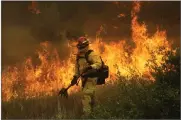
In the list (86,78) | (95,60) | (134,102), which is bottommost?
(134,102)

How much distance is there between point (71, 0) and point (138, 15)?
6.93ft

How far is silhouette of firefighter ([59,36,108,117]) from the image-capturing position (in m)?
10.6

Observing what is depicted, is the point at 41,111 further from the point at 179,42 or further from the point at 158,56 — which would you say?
the point at 179,42

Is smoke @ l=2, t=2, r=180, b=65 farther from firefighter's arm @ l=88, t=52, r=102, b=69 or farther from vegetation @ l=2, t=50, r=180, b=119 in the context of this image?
firefighter's arm @ l=88, t=52, r=102, b=69

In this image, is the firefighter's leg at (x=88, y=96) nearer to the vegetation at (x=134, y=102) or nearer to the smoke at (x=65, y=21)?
the vegetation at (x=134, y=102)

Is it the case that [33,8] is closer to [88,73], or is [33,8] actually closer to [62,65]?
[62,65]

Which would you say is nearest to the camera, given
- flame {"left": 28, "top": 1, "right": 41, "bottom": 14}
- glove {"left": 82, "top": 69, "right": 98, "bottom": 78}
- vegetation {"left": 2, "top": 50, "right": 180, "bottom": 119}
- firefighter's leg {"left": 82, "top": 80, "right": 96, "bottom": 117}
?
vegetation {"left": 2, "top": 50, "right": 180, "bottom": 119}

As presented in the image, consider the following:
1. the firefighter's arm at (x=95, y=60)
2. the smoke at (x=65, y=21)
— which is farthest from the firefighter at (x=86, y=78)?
the smoke at (x=65, y=21)

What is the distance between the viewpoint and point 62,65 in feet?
44.8

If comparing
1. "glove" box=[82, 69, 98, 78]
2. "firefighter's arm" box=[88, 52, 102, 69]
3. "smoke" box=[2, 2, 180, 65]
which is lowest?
"glove" box=[82, 69, 98, 78]

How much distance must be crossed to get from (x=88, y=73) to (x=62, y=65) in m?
3.13

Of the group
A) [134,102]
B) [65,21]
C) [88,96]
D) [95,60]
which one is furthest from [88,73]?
[65,21]

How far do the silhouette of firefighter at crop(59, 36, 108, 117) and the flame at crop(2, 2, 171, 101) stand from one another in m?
1.85

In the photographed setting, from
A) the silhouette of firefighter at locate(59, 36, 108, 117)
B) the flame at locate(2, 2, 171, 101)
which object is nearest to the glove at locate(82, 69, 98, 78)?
the silhouette of firefighter at locate(59, 36, 108, 117)
